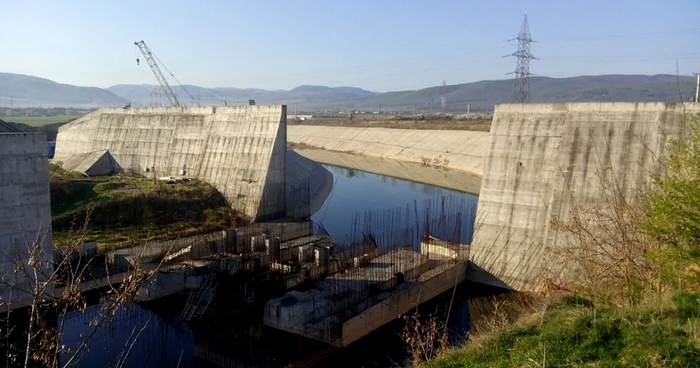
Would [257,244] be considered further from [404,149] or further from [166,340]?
[404,149]

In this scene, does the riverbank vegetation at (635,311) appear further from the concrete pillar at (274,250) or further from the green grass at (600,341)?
the concrete pillar at (274,250)

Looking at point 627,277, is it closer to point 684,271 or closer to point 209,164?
point 684,271

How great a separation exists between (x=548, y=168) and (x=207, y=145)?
14970 millimetres

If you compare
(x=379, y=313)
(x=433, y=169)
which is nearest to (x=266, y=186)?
(x=379, y=313)

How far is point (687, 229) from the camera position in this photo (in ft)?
24.4

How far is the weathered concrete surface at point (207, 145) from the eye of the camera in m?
21.6

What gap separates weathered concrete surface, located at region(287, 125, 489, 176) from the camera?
4650 cm

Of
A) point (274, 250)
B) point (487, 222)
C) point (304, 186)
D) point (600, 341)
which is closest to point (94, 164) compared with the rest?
point (304, 186)

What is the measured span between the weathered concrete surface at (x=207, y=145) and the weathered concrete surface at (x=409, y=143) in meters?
23.5

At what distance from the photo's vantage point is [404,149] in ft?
178

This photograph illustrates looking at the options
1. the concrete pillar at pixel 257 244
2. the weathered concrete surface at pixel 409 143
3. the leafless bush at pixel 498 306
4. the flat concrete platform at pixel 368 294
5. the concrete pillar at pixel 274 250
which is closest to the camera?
the flat concrete platform at pixel 368 294

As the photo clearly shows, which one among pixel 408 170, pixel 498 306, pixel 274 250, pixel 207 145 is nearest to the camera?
pixel 498 306

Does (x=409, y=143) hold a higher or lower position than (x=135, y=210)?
higher

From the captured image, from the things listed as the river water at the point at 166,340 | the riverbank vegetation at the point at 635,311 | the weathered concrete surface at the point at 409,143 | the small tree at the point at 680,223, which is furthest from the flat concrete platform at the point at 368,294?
the weathered concrete surface at the point at 409,143
